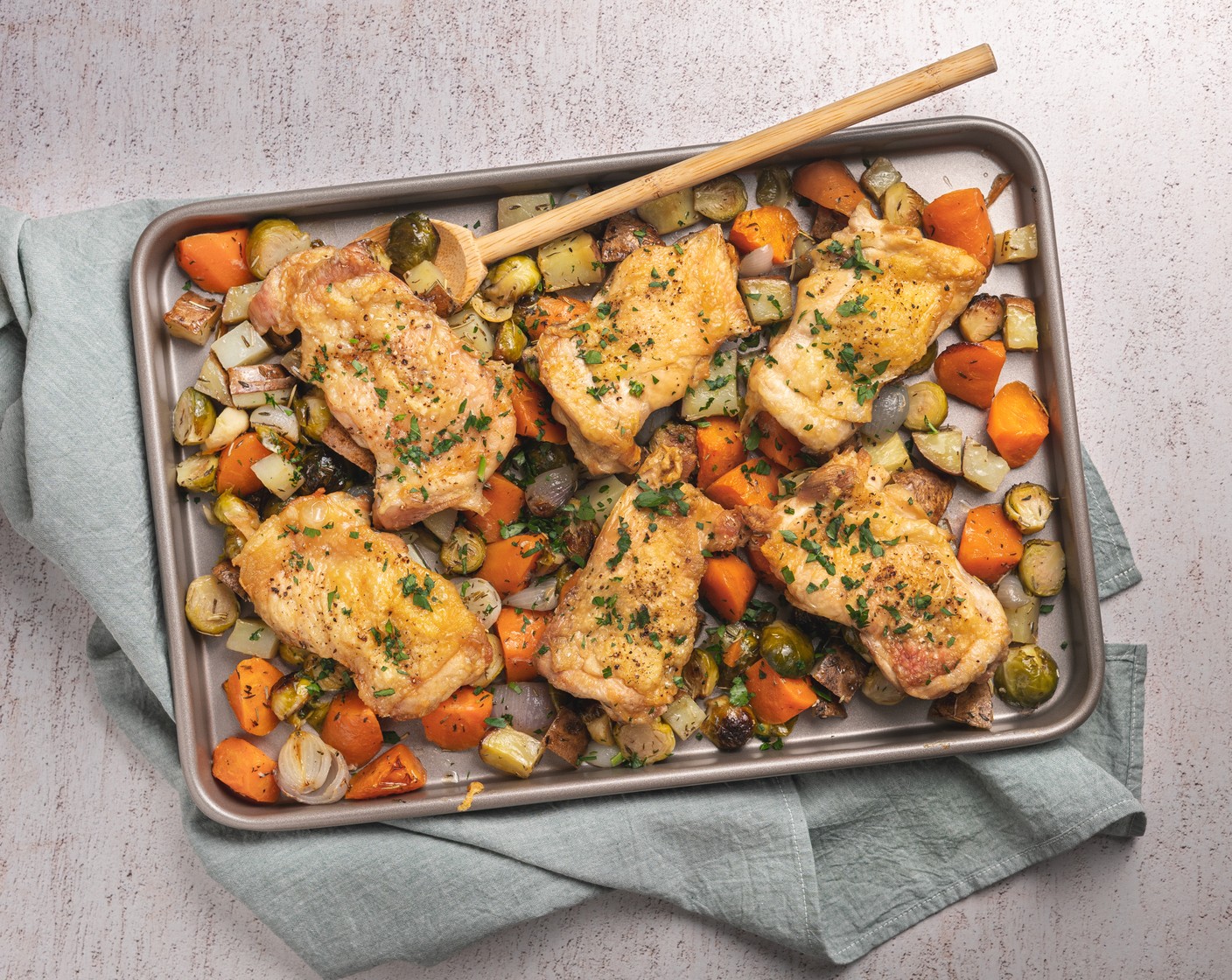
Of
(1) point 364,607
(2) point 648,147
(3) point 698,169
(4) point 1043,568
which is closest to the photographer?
(1) point 364,607

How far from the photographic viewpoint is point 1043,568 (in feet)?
12.0

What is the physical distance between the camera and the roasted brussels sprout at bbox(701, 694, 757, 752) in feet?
11.7

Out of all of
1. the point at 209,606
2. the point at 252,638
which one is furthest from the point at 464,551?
the point at 209,606

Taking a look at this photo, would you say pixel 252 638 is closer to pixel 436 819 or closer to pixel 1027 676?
pixel 436 819

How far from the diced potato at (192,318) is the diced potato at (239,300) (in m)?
0.07

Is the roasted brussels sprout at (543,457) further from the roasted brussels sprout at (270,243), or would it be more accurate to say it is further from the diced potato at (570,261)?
the roasted brussels sprout at (270,243)

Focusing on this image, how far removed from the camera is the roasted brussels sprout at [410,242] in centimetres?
354

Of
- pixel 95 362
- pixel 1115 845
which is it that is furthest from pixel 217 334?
pixel 1115 845

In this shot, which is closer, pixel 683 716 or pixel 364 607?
pixel 364 607

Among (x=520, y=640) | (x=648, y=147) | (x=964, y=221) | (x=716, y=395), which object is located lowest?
(x=520, y=640)

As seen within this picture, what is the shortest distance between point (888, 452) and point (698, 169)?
135cm

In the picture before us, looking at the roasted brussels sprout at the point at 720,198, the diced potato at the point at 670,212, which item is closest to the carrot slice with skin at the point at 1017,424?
Result: the roasted brussels sprout at the point at 720,198

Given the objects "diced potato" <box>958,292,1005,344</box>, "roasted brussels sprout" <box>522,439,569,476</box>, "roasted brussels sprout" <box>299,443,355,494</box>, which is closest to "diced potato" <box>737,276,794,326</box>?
"diced potato" <box>958,292,1005,344</box>

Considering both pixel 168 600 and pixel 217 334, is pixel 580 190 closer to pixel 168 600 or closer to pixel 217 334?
pixel 217 334
